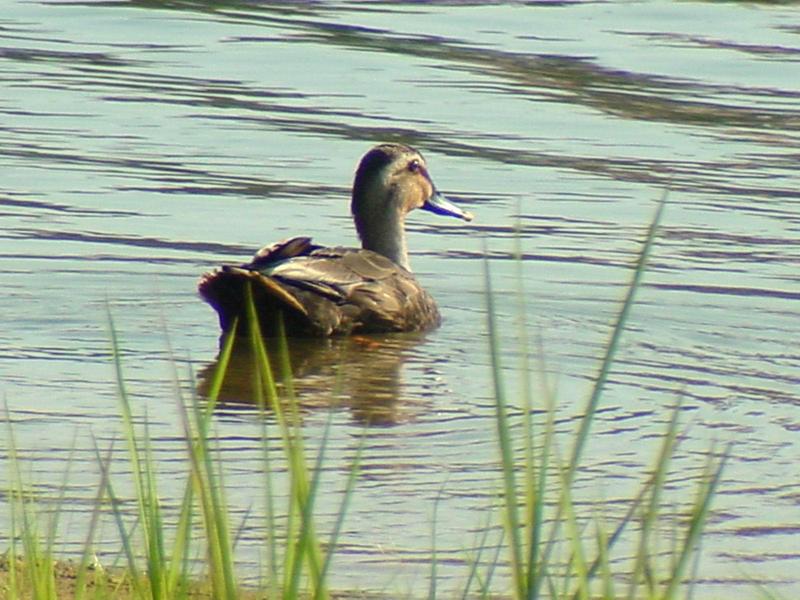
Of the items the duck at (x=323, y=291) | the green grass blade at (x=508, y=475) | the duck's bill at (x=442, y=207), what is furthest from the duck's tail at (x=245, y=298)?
the green grass blade at (x=508, y=475)

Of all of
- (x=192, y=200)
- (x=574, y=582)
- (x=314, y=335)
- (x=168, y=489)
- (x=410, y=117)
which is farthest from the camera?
(x=410, y=117)

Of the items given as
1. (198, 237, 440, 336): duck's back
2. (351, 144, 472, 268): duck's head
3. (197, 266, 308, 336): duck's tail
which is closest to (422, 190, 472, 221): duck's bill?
(351, 144, 472, 268): duck's head

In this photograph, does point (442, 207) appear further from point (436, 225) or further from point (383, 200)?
point (436, 225)

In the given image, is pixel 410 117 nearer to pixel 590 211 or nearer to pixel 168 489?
pixel 590 211

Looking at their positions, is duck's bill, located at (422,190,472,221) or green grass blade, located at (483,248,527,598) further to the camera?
duck's bill, located at (422,190,472,221)

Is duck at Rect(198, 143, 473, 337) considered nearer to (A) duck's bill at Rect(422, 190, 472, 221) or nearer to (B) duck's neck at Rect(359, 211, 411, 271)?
(B) duck's neck at Rect(359, 211, 411, 271)

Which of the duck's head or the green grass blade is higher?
the green grass blade

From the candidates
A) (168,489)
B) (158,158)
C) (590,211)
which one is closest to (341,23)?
(158,158)

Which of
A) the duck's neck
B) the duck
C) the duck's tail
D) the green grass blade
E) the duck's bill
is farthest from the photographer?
the duck's bill

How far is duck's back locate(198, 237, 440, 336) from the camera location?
895 cm

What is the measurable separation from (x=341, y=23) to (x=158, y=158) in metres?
6.36

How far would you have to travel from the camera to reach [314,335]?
31.0 ft

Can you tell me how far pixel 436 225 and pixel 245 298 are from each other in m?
4.05

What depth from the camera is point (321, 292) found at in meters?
9.42
